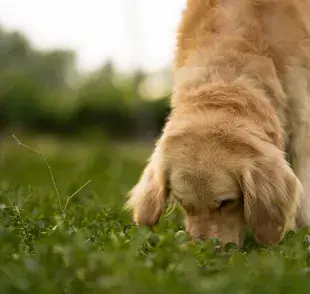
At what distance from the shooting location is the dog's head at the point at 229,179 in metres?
3.68

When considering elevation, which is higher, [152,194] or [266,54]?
[266,54]

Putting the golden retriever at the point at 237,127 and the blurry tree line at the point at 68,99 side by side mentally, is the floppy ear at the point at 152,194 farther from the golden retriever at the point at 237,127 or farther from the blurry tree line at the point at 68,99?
the blurry tree line at the point at 68,99

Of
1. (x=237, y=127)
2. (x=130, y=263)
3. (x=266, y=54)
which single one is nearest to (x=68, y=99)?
(x=266, y=54)

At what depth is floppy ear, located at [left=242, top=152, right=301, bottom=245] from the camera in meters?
3.73

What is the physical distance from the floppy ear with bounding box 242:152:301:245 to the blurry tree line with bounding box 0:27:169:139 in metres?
14.0

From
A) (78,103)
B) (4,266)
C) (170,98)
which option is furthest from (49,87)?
(4,266)

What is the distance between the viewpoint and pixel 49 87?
67.2 feet

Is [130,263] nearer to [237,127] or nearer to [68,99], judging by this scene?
[237,127]

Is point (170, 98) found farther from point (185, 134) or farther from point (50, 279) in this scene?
point (50, 279)

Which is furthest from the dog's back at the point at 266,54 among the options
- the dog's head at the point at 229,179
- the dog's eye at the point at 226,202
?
the dog's eye at the point at 226,202

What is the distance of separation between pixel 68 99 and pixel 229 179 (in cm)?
1656

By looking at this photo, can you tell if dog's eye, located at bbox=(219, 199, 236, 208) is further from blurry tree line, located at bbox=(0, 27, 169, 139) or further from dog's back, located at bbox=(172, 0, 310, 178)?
blurry tree line, located at bbox=(0, 27, 169, 139)

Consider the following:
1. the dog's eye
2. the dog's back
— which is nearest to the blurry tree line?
the dog's back

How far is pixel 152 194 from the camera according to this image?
13.7ft
